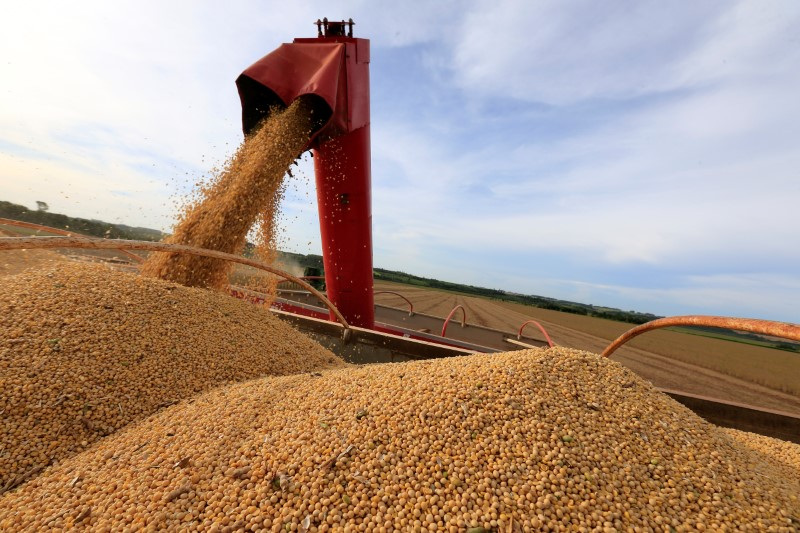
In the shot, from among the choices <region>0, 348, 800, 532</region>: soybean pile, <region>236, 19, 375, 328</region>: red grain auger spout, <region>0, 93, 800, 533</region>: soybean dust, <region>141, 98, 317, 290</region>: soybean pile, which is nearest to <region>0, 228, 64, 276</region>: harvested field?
<region>141, 98, 317, 290</region>: soybean pile

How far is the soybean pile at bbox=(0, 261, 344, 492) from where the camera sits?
1.47m

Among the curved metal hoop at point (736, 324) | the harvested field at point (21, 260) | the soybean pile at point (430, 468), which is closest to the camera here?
the soybean pile at point (430, 468)

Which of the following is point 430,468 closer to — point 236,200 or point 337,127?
point 236,200

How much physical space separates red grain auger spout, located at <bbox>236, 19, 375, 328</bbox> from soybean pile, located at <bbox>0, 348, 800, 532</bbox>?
2.07 meters

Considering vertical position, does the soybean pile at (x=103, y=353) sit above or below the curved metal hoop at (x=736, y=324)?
below

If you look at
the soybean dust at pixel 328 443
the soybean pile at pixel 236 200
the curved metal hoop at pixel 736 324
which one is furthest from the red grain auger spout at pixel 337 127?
the curved metal hoop at pixel 736 324

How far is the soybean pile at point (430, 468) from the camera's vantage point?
40.1 inches

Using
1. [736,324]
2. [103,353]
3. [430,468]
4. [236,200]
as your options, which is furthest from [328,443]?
[236,200]

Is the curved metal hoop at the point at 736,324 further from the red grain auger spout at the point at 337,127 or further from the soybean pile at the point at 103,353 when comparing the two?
the red grain auger spout at the point at 337,127

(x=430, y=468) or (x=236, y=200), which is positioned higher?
(x=236, y=200)

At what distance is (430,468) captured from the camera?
44.8 inches

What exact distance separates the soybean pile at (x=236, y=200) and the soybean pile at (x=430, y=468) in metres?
1.58

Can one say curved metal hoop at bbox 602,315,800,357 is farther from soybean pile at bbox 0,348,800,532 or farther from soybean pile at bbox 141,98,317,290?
soybean pile at bbox 141,98,317,290

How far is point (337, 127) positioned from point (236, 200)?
103 centimetres
